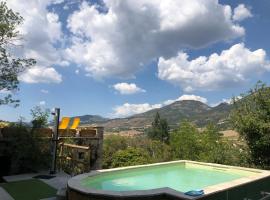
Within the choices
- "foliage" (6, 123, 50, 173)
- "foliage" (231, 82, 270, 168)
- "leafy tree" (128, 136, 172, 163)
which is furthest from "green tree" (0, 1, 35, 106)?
"leafy tree" (128, 136, 172, 163)

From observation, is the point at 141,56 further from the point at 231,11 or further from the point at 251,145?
the point at 251,145

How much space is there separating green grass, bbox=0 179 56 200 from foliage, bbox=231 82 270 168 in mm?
8550

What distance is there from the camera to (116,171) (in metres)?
9.23

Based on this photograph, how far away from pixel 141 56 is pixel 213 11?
662cm

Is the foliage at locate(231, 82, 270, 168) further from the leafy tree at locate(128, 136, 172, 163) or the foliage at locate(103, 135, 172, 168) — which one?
the leafy tree at locate(128, 136, 172, 163)

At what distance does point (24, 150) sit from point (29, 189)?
9.04 feet

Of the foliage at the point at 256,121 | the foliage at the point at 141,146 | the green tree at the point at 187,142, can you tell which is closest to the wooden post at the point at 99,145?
the foliage at the point at 256,121

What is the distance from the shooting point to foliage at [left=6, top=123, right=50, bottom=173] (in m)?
10.9

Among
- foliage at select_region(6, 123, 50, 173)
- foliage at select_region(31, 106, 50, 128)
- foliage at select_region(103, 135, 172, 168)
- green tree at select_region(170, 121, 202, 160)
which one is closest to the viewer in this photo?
foliage at select_region(6, 123, 50, 173)

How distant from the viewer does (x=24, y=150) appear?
1088cm

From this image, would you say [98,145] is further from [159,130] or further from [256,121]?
[159,130]

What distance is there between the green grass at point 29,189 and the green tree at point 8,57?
12.1 feet

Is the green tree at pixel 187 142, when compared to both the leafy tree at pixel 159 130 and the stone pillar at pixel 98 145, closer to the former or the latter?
the stone pillar at pixel 98 145

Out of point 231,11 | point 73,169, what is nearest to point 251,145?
point 231,11
